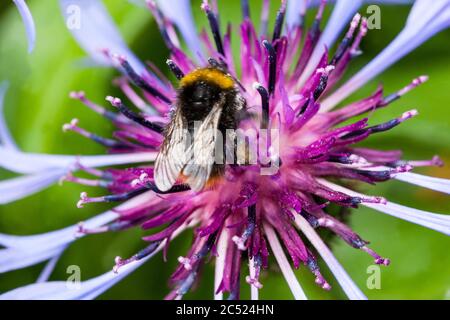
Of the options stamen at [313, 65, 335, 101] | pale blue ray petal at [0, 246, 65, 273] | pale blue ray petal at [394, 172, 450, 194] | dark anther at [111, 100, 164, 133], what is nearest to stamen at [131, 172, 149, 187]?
dark anther at [111, 100, 164, 133]

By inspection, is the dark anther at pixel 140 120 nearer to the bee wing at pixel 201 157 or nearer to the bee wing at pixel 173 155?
the bee wing at pixel 173 155

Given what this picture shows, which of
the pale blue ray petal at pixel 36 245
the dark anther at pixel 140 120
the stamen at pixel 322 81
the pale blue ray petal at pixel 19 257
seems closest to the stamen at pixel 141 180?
the dark anther at pixel 140 120

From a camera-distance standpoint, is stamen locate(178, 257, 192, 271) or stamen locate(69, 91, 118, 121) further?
stamen locate(69, 91, 118, 121)

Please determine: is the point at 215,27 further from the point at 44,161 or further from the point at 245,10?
the point at 44,161

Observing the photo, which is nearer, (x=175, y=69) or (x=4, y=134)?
(x=175, y=69)

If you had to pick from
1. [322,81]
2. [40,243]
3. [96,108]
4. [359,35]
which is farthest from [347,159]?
[40,243]

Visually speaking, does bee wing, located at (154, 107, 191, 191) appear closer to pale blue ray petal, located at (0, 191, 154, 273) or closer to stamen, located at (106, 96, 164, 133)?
stamen, located at (106, 96, 164, 133)
